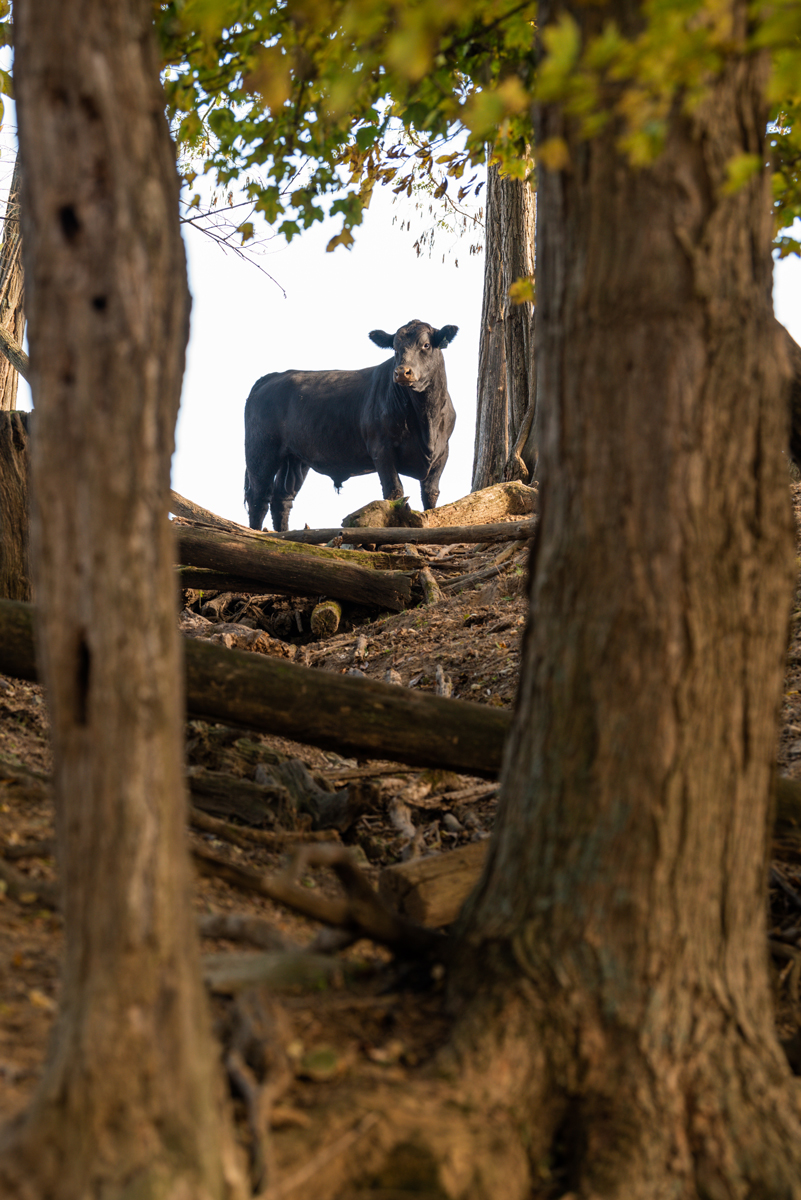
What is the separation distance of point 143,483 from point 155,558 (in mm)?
148

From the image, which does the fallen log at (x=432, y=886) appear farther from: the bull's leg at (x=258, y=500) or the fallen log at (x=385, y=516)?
the bull's leg at (x=258, y=500)

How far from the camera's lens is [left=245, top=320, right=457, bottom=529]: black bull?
43.1 ft

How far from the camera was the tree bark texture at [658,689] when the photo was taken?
2141 millimetres

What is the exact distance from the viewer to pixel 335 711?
3742 mm

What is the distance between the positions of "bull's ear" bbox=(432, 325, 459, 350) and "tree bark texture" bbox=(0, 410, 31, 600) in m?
8.29

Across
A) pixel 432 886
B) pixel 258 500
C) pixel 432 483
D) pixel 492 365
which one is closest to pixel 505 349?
pixel 492 365

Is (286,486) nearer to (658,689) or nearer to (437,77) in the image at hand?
(437,77)

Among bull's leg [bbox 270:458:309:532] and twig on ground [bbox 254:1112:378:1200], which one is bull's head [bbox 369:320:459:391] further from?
twig on ground [bbox 254:1112:378:1200]

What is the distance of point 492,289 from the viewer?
13.2m

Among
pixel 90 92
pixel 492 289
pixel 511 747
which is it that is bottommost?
pixel 511 747

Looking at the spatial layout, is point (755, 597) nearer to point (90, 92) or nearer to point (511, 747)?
point (511, 747)

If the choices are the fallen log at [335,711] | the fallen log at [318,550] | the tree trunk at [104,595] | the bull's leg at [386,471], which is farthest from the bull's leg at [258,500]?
the tree trunk at [104,595]

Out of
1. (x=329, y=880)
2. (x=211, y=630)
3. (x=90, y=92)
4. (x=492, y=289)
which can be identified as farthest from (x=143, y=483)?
(x=492, y=289)

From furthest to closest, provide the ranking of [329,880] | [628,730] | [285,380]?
[285,380]
[329,880]
[628,730]
